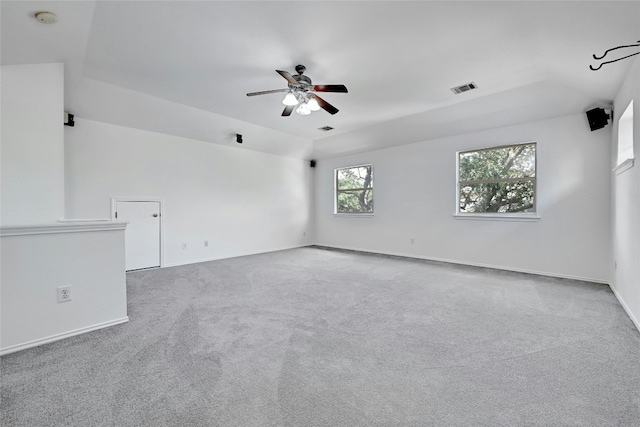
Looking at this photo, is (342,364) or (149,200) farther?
(149,200)

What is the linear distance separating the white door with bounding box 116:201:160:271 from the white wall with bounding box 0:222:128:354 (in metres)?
2.42

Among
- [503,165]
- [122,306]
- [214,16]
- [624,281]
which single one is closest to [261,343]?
[122,306]

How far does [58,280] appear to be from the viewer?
236cm

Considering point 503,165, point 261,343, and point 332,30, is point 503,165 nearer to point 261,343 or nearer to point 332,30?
point 332,30

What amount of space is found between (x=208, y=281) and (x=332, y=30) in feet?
11.8

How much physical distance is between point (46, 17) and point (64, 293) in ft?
7.46

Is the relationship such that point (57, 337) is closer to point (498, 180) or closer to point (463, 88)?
point (463, 88)

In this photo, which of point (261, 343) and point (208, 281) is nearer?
point (261, 343)

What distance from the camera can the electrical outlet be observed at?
2.37 m

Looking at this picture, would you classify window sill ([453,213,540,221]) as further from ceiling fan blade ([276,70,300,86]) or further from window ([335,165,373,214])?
ceiling fan blade ([276,70,300,86])

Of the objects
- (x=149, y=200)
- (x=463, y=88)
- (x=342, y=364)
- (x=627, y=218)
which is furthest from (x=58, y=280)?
(x=627, y=218)

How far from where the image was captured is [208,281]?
4160mm

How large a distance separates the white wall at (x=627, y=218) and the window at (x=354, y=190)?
4124 mm

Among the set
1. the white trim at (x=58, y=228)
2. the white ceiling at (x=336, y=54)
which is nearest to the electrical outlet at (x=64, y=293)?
the white trim at (x=58, y=228)
